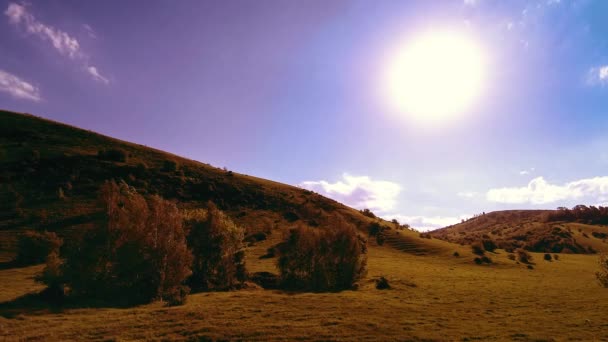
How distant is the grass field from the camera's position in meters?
19.0

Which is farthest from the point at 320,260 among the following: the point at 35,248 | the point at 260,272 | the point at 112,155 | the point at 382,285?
the point at 112,155

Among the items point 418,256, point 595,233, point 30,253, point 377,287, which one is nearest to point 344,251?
point 377,287

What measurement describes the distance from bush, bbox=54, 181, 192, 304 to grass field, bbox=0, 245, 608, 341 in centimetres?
298

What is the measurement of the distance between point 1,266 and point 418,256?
7101 cm

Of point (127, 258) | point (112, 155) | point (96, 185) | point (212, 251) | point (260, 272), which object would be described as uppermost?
point (112, 155)

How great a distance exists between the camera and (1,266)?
3853 centimetres

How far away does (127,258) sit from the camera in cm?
2847

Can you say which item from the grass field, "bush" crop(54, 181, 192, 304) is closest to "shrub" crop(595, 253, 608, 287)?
the grass field

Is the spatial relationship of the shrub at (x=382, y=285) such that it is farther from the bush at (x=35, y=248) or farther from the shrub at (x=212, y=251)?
the bush at (x=35, y=248)

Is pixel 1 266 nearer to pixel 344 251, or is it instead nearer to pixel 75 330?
pixel 75 330

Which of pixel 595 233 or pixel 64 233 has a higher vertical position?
pixel 595 233

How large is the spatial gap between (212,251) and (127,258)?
9.99 meters

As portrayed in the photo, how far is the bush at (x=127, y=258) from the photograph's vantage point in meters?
27.7

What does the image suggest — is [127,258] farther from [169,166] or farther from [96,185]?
[169,166]
